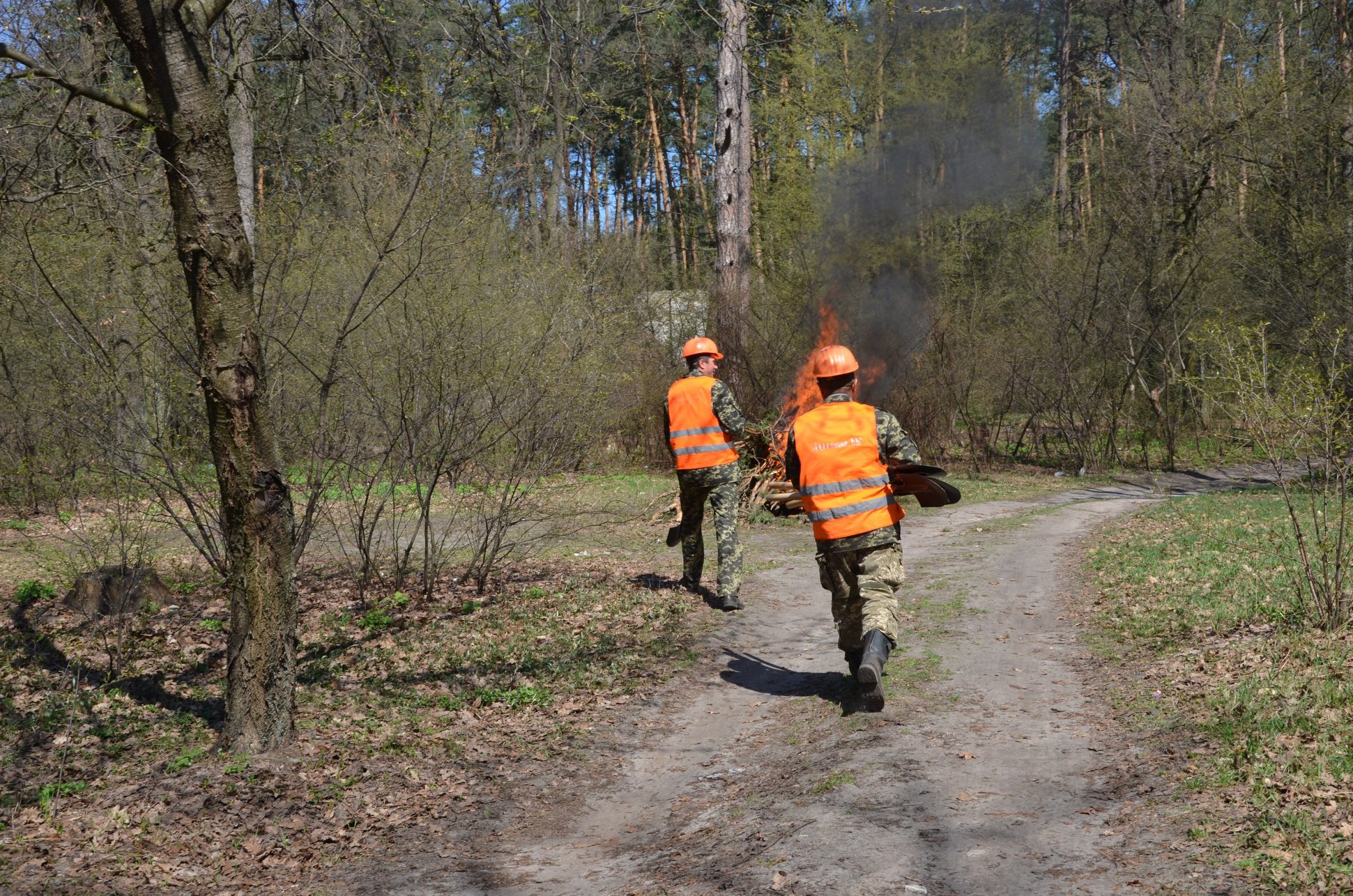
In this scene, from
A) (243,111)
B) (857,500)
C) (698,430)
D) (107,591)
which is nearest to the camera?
(857,500)

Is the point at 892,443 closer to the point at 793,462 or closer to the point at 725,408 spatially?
the point at 793,462

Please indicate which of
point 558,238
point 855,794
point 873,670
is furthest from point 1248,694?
point 558,238

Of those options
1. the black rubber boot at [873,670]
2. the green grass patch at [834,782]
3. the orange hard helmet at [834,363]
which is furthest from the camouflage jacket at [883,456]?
the green grass patch at [834,782]

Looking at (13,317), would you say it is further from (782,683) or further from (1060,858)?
(1060,858)

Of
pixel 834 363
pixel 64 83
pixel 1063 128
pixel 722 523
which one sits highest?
pixel 1063 128

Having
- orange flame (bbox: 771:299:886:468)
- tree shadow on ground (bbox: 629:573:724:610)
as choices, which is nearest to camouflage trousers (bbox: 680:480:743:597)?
tree shadow on ground (bbox: 629:573:724:610)

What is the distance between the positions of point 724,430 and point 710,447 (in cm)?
22

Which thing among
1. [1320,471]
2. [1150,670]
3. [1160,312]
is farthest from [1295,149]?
[1150,670]

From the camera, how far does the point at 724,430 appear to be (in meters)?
9.37

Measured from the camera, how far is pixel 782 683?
7445 millimetres

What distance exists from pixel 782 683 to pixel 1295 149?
64.4 ft

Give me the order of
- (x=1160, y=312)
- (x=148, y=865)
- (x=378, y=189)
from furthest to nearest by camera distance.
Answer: (x=1160, y=312) → (x=378, y=189) → (x=148, y=865)

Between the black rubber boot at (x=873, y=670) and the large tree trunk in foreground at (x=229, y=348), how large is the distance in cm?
341

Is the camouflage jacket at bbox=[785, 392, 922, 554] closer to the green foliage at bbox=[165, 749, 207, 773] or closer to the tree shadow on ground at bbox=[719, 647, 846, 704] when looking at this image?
the tree shadow on ground at bbox=[719, 647, 846, 704]
